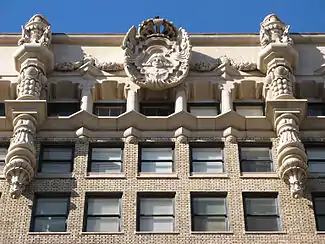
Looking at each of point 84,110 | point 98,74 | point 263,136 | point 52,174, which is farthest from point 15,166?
point 263,136

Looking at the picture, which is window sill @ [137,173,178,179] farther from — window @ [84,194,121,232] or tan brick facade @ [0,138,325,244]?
window @ [84,194,121,232]

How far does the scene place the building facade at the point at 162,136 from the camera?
1271 inches

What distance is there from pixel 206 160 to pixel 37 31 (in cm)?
964

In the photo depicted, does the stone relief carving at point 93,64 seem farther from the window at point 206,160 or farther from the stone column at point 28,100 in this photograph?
the window at point 206,160

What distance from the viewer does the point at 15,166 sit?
108 ft

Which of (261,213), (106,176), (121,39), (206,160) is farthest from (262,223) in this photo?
(121,39)

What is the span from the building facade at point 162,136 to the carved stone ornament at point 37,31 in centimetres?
6

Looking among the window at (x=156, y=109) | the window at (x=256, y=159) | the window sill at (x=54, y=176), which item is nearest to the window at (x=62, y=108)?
the window at (x=156, y=109)

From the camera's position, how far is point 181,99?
37281 mm

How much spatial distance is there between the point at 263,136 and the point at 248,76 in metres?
3.68

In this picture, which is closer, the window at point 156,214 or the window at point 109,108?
the window at point 156,214

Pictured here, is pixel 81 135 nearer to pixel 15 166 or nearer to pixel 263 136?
pixel 15 166

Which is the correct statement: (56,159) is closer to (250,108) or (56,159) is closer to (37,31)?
(37,31)

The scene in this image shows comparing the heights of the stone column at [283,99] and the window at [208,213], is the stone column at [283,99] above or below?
above
